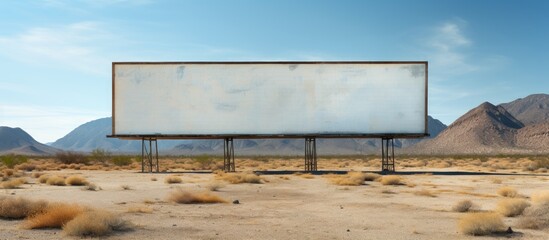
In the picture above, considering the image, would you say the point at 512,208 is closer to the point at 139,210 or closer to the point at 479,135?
the point at 139,210

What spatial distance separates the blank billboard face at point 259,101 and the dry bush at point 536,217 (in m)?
24.6

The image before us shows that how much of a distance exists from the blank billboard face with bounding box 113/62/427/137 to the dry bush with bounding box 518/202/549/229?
24.6 metres

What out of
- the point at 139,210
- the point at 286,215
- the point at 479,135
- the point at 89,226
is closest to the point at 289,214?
the point at 286,215

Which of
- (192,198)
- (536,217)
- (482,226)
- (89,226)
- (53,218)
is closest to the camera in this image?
(89,226)

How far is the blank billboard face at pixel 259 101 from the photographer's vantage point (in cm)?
3894

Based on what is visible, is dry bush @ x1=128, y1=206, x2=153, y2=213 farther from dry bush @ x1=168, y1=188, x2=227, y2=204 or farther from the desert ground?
dry bush @ x1=168, y1=188, x2=227, y2=204

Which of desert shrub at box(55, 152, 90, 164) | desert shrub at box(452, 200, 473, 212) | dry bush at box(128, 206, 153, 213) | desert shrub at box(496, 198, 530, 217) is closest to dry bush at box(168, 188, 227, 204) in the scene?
dry bush at box(128, 206, 153, 213)

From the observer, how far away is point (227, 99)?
129 ft

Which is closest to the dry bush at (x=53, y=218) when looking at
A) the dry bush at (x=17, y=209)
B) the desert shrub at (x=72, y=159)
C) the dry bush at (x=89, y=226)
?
the dry bush at (x=89, y=226)

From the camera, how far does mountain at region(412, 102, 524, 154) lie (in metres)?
151

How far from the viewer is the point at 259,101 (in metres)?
39.4

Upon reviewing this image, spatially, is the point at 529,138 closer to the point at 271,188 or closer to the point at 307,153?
the point at 307,153

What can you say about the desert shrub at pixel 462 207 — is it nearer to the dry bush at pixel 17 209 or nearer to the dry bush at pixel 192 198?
the dry bush at pixel 192 198

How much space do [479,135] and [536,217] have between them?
155020 millimetres
